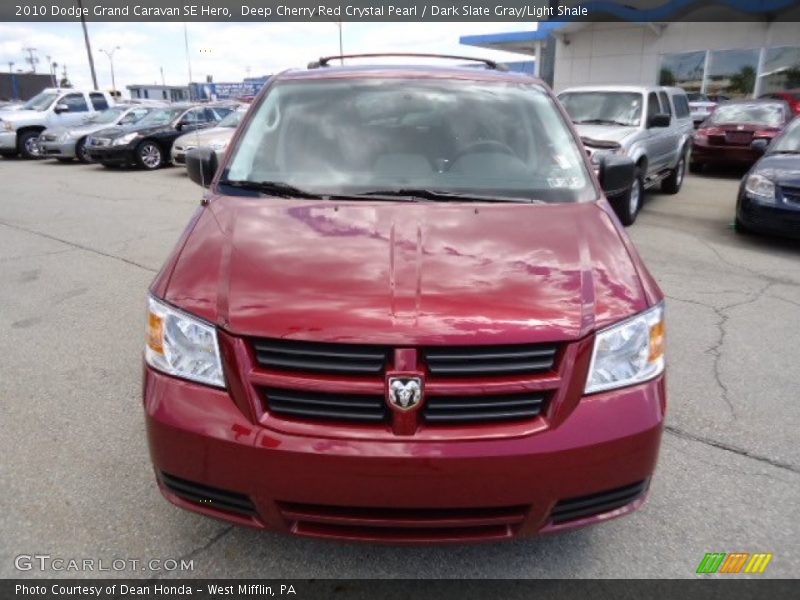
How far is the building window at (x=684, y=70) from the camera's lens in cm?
2245

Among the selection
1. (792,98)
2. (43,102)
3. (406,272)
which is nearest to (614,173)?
(406,272)

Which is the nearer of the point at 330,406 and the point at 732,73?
the point at 330,406

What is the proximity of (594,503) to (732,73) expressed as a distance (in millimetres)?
24299

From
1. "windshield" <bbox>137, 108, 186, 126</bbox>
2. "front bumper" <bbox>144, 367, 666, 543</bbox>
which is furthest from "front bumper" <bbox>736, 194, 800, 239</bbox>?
"windshield" <bbox>137, 108, 186, 126</bbox>

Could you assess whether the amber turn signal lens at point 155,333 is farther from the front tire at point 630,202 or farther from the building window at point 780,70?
the building window at point 780,70

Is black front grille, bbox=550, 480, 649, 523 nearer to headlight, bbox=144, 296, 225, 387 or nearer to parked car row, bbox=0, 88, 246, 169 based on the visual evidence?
headlight, bbox=144, 296, 225, 387

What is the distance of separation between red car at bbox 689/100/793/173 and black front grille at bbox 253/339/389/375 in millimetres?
13071

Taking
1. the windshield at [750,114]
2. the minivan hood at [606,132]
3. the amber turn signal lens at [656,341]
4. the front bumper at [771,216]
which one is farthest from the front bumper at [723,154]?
the amber turn signal lens at [656,341]

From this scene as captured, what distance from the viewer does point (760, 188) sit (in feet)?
23.4

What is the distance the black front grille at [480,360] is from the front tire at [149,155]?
16.1 metres

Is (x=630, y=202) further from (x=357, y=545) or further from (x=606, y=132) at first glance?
(x=357, y=545)

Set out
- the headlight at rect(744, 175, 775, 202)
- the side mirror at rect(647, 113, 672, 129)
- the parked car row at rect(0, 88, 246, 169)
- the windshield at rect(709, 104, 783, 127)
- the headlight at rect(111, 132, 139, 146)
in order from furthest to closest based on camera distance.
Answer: the parked car row at rect(0, 88, 246, 169)
the headlight at rect(111, 132, 139, 146)
the windshield at rect(709, 104, 783, 127)
the side mirror at rect(647, 113, 672, 129)
the headlight at rect(744, 175, 775, 202)

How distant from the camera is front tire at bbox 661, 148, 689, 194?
11034mm

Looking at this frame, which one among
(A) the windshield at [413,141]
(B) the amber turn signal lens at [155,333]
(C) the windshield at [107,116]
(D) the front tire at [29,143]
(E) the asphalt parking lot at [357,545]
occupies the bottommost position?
(D) the front tire at [29,143]
